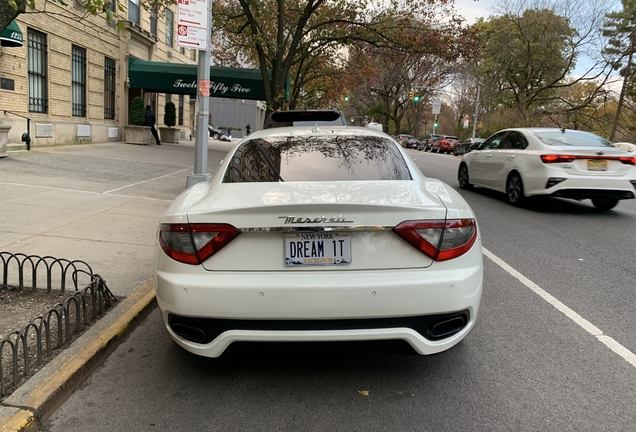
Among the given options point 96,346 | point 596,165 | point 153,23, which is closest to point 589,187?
point 596,165

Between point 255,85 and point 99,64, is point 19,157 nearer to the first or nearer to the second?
point 99,64

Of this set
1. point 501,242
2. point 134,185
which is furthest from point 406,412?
point 134,185

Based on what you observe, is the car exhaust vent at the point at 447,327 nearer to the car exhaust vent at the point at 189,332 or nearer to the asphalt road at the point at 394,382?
the asphalt road at the point at 394,382

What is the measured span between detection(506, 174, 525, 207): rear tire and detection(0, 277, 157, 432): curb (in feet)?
25.1

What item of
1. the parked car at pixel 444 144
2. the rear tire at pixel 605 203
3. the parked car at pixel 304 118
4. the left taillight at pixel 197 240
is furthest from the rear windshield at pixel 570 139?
the parked car at pixel 444 144

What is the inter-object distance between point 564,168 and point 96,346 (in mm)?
8015

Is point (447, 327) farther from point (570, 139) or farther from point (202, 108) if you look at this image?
point (570, 139)

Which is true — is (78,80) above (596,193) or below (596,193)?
above

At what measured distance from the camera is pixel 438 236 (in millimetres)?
2953

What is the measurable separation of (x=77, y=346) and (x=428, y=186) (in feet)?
8.54

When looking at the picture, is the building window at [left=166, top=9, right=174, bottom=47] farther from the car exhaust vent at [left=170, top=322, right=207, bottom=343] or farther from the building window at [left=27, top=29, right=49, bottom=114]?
the car exhaust vent at [left=170, top=322, right=207, bottom=343]

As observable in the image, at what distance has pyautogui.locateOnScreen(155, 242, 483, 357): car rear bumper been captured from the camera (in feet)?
9.21

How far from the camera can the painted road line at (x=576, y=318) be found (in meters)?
3.72

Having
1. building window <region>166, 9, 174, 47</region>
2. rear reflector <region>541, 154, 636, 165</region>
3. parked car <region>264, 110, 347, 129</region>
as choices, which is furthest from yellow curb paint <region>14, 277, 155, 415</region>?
building window <region>166, 9, 174, 47</region>
